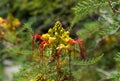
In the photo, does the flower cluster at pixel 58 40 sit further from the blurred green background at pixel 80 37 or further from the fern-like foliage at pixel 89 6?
the blurred green background at pixel 80 37

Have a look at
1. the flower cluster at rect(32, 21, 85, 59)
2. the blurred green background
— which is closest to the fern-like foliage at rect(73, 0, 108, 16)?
the flower cluster at rect(32, 21, 85, 59)

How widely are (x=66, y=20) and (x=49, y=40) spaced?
2.60m

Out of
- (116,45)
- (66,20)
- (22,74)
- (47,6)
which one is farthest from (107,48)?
(22,74)

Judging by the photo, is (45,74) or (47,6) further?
(47,6)

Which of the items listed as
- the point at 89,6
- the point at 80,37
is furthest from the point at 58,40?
the point at 80,37

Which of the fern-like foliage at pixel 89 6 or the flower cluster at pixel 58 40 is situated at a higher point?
the fern-like foliage at pixel 89 6

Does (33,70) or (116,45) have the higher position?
(116,45)

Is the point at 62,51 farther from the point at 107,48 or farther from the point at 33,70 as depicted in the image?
the point at 107,48

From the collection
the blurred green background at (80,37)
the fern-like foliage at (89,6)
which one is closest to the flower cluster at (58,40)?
the fern-like foliage at (89,6)

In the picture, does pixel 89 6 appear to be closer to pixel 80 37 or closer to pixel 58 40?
pixel 58 40

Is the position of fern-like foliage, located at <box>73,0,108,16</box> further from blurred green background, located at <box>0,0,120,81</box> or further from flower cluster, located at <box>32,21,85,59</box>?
blurred green background, located at <box>0,0,120,81</box>

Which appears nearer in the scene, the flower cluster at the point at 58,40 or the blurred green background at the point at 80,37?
the flower cluster at the point at 58,40

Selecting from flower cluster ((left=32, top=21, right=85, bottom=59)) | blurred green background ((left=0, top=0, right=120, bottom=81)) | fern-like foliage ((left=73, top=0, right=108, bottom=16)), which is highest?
blurred green background ((left=0, top=0, right=120, bottom=81))

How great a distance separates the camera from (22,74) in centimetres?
168
